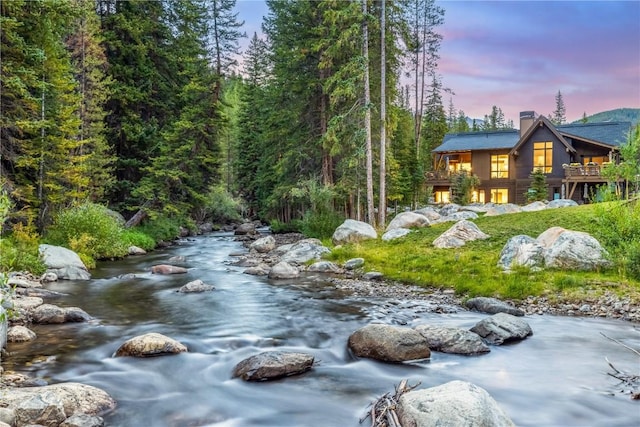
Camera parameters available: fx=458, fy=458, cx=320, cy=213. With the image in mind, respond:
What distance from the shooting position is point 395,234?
18641 millimetres

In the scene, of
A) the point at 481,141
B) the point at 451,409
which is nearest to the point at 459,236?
the point at 451,409

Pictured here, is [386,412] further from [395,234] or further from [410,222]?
[410,222]

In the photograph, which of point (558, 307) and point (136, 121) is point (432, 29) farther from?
point (558, 307)

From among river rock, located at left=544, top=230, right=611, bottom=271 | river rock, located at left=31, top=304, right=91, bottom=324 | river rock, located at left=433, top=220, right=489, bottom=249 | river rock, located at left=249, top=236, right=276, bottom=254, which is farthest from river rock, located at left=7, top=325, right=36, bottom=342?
river rock, located at left=249, top=236, right=276, bottom=254

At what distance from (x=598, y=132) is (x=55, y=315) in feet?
120

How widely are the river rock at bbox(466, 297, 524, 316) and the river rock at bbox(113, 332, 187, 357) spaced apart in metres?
6.60

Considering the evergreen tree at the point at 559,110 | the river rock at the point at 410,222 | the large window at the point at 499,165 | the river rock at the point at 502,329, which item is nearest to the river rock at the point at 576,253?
the river rock at the point at 502,329

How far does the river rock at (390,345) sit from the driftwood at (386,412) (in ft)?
6.04

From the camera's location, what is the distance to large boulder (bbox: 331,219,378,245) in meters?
19.2

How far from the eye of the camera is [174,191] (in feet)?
95.6

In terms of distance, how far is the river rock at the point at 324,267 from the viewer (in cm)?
1603

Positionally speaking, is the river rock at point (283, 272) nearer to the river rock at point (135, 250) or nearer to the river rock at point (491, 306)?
the river rock at point (491, 306)

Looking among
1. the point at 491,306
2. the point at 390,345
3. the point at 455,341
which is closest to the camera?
the point at 390,345

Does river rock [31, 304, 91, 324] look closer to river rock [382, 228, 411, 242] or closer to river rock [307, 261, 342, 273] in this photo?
river rock [307, 261, 342, 273]
